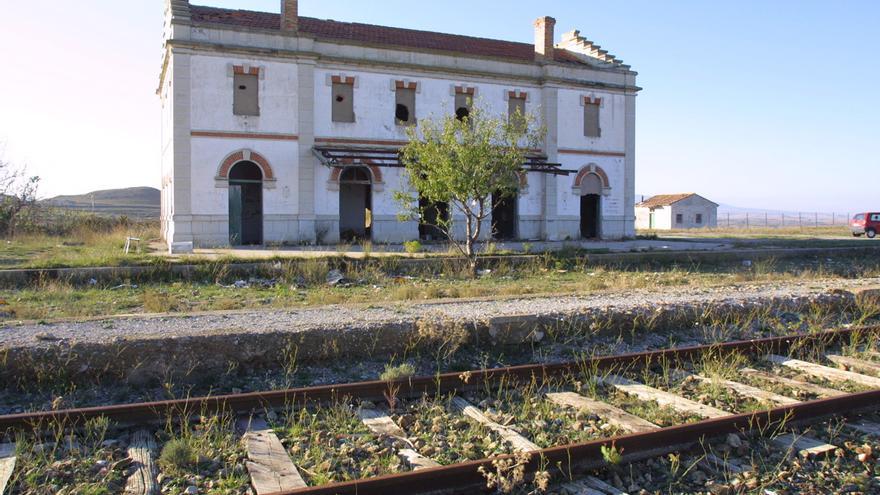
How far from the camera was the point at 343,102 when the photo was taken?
25.6m

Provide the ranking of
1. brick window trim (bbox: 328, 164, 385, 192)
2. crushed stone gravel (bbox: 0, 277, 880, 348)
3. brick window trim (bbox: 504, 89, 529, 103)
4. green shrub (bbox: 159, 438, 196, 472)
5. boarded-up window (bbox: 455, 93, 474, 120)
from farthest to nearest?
Answer: brick window trim (bbox: 504, 89, 529, 103)
boarded-up window (bbox: 455, 93, 474, 120)
brick window trim (bbox: 328, 164, 385, 192)
crushed stone gravel (bbox: 0, 277, 880, 348)
green shrub (bbox: 159, 438, 196, 472)

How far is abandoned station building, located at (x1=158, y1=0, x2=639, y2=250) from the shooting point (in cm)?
2342

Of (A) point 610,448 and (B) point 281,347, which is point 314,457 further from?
(B) point 281,347

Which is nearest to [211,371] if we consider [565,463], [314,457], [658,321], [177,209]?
[314,457]

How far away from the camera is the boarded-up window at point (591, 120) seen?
98.0 feet

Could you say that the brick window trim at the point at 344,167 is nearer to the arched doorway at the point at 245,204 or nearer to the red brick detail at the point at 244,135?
the red brick detail at the point at 244,135

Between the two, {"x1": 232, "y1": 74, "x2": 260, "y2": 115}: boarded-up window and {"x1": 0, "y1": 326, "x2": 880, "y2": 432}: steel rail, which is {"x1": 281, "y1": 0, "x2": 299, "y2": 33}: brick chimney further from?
{"x1": 0, "y1": 326, "x2": 880, "y2": 432}: steel rail

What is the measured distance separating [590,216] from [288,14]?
15.8 meters

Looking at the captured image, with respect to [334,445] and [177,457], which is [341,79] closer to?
[334,445]

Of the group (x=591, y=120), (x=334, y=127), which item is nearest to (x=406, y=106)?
(x=334, y=127)

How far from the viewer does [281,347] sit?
7371 millimetres

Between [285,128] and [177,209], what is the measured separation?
15.6 feet

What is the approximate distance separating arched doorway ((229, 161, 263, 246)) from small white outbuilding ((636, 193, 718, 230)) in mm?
44812

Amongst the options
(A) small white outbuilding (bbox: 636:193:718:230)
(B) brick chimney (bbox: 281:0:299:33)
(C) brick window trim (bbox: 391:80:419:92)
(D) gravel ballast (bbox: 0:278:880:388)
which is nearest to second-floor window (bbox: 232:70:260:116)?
(B) brick chimney (bbox: 281:0:299:33)
